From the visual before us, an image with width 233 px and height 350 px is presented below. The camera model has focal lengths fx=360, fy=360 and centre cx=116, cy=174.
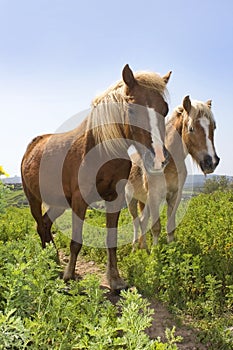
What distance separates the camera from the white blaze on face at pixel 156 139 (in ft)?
12.1

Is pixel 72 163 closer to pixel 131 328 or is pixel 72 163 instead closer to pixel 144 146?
pixel 144 146

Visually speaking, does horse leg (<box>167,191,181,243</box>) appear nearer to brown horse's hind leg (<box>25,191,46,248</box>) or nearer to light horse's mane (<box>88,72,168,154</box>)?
brown horse's hind leg (<box>25,191,46,248</box>)

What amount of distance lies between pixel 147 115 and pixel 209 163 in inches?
75.3

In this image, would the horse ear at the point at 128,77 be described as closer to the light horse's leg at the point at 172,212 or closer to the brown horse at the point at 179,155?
the brown horse at the point at 179,155

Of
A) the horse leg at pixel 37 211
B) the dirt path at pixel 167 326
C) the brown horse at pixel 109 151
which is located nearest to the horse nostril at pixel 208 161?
the brown horse at pixel 109 151

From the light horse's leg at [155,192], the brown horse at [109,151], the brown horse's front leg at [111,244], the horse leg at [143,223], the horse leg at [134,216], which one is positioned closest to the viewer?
the brown horse at [109,151]

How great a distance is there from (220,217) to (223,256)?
2.14 meters

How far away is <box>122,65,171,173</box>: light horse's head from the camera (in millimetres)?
3726

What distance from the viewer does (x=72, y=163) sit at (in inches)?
177

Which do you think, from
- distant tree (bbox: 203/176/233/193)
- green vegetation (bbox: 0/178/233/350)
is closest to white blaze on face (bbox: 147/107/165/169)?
green vegetation (bbox: 0/178/233/350)

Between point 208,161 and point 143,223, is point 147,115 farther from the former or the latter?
point 143,223

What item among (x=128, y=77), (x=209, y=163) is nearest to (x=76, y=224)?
(x=128, y=77)

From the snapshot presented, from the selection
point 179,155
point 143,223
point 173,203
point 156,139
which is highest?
point 156,139

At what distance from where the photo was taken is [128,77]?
392 cm
